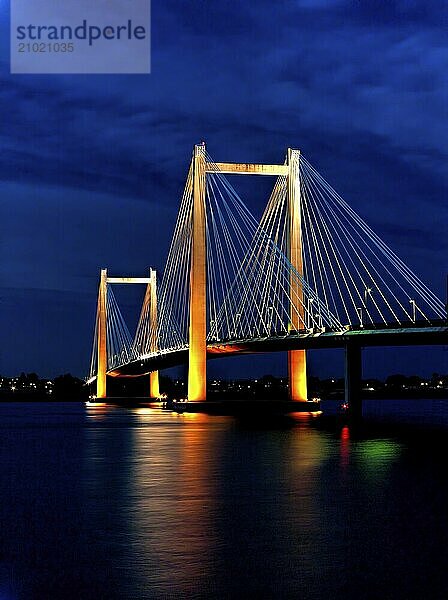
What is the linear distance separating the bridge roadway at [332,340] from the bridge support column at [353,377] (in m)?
0.46

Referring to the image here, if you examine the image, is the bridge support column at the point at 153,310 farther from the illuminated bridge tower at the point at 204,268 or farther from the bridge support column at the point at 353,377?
the bridge support column at the point at 353,377

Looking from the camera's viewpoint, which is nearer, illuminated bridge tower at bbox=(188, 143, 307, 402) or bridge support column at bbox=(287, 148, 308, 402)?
illuminated bridge tower at bbox=(188, 143, 307, 402)

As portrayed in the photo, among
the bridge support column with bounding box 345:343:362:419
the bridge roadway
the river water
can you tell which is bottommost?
the river water

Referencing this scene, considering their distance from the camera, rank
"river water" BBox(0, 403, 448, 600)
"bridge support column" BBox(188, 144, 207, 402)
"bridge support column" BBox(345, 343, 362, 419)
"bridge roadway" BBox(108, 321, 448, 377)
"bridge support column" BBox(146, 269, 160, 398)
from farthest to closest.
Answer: "bridge support column" BBox(146, 269, 160, 398), "bridge support column" BBox(188, 144, 207, 402), "bridge support column" BBox(345, 343, 362, 419), "bridge roadway" BBox(108, 321, 448, 377), "river water" BBox(0, 403, 448, 600)

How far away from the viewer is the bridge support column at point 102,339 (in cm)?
10144

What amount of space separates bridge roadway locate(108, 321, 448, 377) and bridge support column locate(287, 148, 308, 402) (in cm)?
325

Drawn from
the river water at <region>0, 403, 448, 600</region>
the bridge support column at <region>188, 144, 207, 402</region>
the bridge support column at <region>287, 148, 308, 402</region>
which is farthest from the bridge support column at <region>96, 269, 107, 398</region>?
the river water at <region>0, 403, 448, 600</region>

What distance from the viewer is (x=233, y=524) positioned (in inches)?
643

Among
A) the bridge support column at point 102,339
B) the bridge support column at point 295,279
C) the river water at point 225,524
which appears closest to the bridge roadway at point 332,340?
the bridge support column at point 295,279

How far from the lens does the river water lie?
11.9 metres

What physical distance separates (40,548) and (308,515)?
5.21 m

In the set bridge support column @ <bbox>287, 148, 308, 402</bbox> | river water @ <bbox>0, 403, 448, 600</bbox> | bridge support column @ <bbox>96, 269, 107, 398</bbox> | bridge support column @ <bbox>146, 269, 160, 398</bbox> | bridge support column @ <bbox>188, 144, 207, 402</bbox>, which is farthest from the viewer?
bridge support column @ <bbox>96, 269, 107, 398</bbox>

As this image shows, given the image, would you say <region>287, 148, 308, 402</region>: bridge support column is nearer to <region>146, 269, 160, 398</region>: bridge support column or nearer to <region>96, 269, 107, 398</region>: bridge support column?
<region>146, 269, 160, 398</region>: bridge support column

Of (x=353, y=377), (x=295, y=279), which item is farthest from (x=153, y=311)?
(x=353, y=377)
